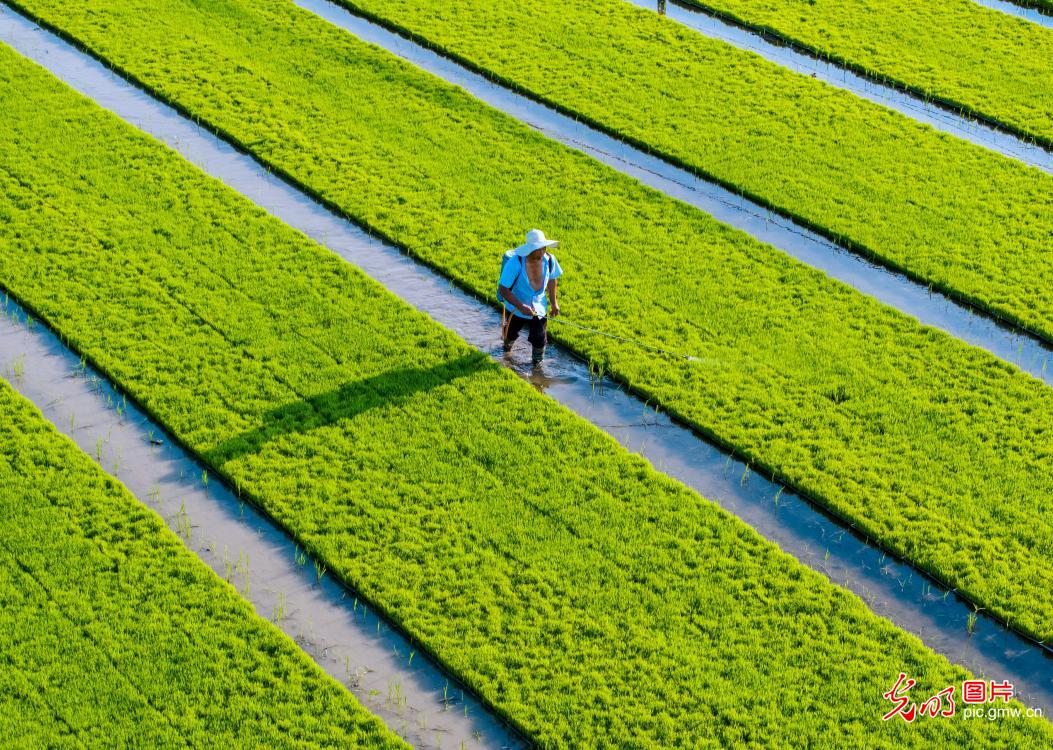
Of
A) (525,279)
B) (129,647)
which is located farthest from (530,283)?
(129,647)

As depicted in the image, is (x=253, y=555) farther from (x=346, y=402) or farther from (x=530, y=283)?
(x=530, y=283)

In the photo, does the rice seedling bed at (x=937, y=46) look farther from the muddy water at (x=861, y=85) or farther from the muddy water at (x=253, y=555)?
the muddy water at (x=253, y=555)

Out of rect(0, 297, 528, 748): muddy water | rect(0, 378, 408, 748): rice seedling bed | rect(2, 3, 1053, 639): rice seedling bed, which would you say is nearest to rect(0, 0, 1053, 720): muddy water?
rect(0, 297, 528, 748): muddy water

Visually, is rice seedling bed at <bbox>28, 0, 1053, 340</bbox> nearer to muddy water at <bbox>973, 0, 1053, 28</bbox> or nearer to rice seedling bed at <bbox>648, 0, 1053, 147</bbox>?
rice seedling bed at <bbox>648, 0, 1053, 147</bbox>

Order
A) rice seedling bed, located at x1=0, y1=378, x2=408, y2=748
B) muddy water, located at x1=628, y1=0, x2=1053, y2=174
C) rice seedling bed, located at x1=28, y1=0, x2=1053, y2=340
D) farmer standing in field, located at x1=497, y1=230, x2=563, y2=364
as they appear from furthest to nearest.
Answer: muddy water, located at x1=628, y1=0, x2=1053, y2=174 < rice seedling bed, located at x1=28, y1=0, x2=1053, y2=340 < farmer standing in field, located at x1=497, y1=230, x2=563, y2=364 < rice seedling bed, located at x1=0, y1=378, x2=408, y2=748

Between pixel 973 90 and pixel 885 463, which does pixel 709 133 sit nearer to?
pixel 973 90
